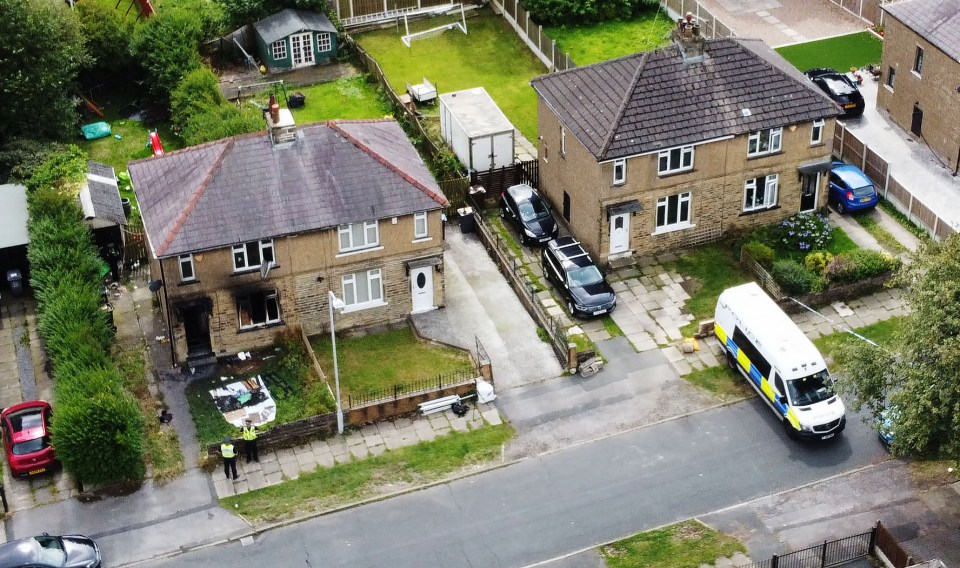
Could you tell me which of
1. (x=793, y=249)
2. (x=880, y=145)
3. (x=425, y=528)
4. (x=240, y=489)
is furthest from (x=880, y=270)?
(x=240, y=489)

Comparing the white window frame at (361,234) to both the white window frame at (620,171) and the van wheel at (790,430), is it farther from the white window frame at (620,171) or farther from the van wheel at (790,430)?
the van wheel at (790,430)

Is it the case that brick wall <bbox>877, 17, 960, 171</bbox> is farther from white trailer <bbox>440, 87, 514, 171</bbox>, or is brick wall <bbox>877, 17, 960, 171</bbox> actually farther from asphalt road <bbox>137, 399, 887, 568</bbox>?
asphalt road <bbox>137, 399, 887, 568</bbox>

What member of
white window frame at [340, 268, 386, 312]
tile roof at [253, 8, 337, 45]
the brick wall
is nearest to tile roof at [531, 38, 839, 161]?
the brick wall

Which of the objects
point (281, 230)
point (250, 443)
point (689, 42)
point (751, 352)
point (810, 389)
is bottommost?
point (250, 443)

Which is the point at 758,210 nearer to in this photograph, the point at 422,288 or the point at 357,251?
the point at 422,288

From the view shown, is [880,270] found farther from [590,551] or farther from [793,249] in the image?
[590,551]

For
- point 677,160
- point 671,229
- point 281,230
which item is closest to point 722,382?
point 671,229
